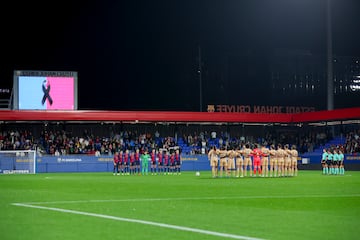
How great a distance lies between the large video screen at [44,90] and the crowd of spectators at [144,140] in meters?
2.99

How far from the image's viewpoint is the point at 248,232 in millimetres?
10562

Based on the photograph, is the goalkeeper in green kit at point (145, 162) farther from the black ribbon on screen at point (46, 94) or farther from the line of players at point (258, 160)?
the black ribbon on screen at point (46, 94)

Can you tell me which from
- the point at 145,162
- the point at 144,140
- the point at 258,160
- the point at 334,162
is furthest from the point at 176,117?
the point at 258,160

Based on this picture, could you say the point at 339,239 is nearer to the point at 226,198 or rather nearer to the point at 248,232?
the point at 248,232

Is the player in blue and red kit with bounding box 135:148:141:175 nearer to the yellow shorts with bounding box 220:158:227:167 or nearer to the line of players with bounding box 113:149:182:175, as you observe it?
the line of players with bounding box 113:149:182:175

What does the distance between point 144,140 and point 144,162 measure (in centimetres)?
1085

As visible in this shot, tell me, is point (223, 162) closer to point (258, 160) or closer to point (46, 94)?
point (258, 160)

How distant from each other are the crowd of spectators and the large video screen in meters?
2.99

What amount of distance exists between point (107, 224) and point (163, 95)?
72988mm

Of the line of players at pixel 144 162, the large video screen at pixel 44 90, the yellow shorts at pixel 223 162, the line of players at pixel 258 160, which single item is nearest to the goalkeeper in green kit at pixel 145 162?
the line of players at pixel 144 162

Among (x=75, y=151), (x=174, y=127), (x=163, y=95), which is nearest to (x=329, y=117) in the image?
(x=174, y=127)

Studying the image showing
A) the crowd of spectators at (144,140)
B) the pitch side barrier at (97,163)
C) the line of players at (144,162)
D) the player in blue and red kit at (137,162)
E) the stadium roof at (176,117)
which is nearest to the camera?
the line of players at (144,162)

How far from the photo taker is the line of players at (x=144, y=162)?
168ft

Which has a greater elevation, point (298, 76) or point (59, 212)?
point (298, 76)
